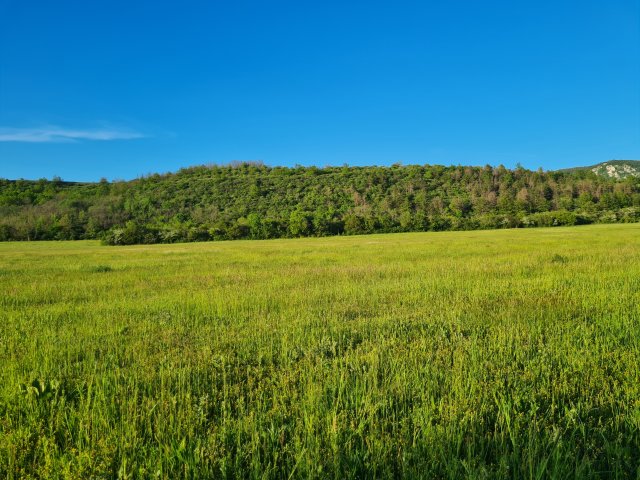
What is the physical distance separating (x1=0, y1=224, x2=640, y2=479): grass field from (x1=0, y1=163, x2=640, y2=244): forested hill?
64817 millimetres

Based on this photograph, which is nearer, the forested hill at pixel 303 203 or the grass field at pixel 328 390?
the grass field at pixel 328 390

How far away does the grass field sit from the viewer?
2.94 m

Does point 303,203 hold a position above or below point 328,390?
above

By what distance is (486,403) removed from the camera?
3.77 meters

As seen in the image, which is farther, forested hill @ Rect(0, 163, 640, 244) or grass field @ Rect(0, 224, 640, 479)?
forested hill @ Rect(0, 163, 640, 244)

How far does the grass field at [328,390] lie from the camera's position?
2.94 meters

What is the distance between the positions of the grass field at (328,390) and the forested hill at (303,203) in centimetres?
6482

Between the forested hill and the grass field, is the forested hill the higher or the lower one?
the higher one

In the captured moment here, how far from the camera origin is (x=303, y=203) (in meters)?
111

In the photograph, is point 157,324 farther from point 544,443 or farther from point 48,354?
point 544,443

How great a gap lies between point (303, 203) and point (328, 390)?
353ft

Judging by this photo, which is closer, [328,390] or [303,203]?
[328,390]

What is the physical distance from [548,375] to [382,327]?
9.49ft

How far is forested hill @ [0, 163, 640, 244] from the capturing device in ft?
250
